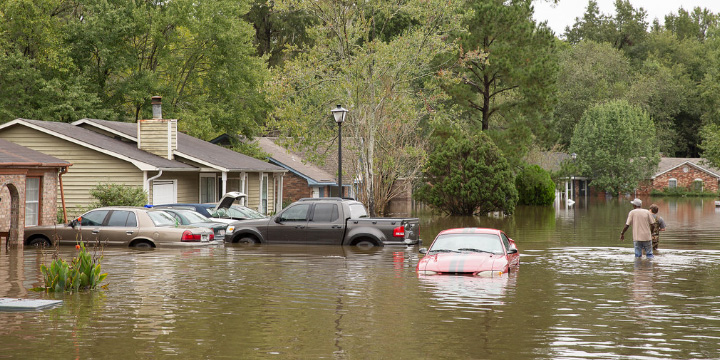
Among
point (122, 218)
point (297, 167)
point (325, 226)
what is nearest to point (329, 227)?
point (325, 226)

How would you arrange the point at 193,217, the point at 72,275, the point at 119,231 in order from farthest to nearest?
the point at 193,217 → the point at 119,231 → the point at 72,275

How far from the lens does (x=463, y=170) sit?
53250 millimetres

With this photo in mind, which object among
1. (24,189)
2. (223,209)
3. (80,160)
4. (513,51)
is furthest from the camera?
(513,51)

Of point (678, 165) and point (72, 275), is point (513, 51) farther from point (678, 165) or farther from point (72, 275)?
point (678, 165)

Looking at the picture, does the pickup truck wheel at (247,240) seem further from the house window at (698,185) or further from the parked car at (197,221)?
the house window at (698,185)

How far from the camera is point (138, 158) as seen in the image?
33656 millimetres

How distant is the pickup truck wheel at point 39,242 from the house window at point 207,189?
545 inches

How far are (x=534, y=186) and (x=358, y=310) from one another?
5450 cm

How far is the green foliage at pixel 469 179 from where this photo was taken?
2053 inches

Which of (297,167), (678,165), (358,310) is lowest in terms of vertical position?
(358,310)

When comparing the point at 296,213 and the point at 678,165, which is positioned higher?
the point at 678,165

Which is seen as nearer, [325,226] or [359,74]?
[325,226]

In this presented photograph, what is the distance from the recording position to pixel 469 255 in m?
17.8

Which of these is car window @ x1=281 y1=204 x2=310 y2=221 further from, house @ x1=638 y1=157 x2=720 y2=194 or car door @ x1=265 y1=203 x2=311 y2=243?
house @ x1=638 y1=157 x2=720 y2=194
